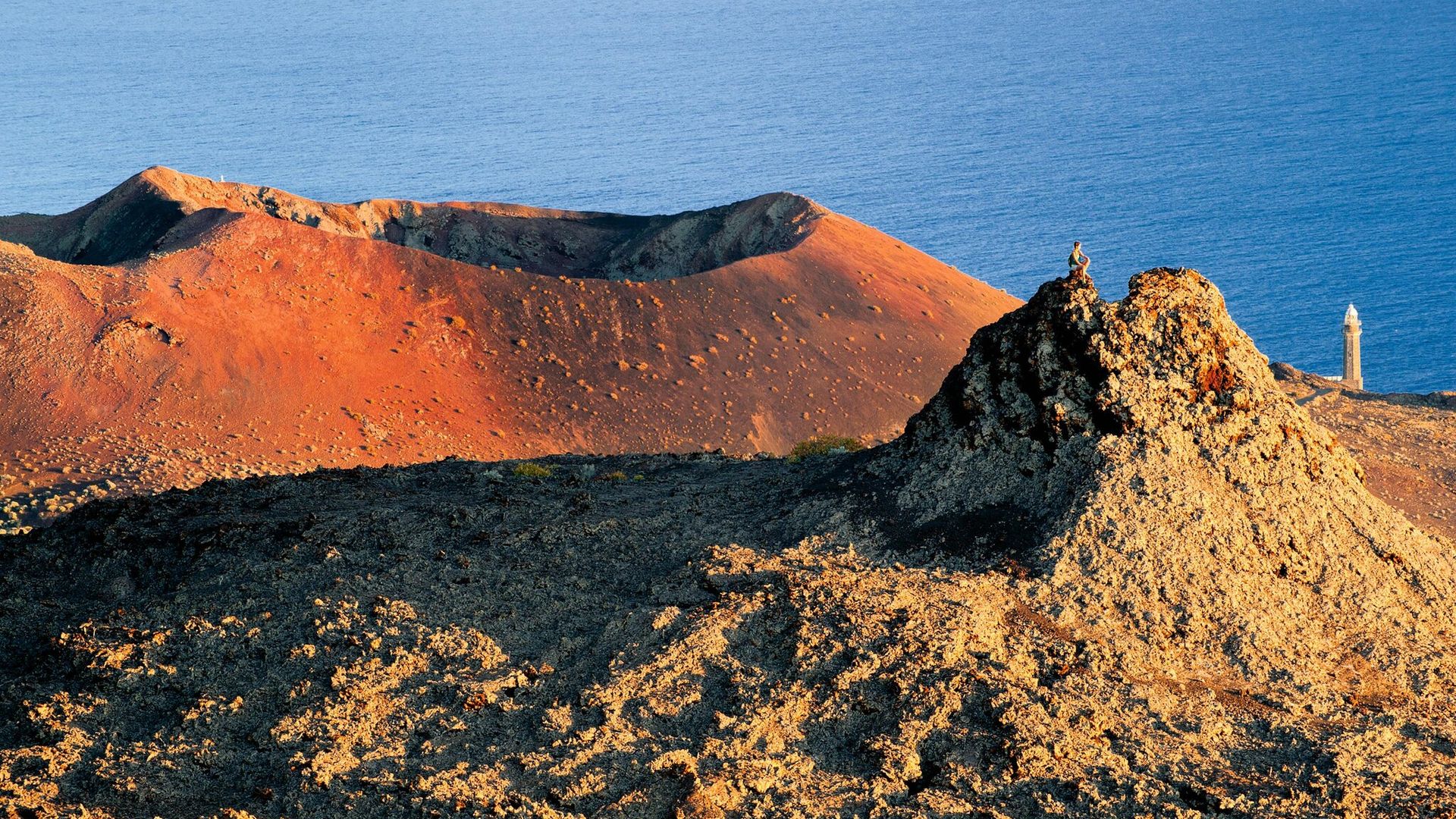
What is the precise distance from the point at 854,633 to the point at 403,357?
1083 inches

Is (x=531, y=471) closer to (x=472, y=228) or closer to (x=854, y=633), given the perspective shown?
(x=854, y=633)

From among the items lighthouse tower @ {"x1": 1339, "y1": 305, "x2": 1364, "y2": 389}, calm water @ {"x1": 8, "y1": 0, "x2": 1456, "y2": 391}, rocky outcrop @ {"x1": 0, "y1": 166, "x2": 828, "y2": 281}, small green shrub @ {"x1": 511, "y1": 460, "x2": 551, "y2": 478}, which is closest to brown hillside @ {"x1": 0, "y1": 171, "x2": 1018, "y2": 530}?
rocky outcrop @ {"x1": 0, "y1": 166, "x2": 828, "y2": 281}

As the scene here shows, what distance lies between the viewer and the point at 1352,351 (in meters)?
41.4

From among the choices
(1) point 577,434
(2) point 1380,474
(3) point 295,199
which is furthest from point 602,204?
(2) point 1380,474

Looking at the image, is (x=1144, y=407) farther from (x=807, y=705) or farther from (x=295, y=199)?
(x=295, y=199)

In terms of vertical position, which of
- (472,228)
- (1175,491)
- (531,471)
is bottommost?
(531,471)

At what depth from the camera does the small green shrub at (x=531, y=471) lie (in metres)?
21.7

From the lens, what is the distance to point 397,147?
156m

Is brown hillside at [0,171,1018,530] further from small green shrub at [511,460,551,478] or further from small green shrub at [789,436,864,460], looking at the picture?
small green shrub at [511,460,551,478]

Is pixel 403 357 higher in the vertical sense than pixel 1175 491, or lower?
higher

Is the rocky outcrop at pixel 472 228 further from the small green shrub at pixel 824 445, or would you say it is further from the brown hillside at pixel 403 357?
the small green shrub at pixel 824 445

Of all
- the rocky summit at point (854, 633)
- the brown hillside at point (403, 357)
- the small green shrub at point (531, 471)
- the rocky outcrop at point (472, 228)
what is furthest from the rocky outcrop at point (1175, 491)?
the rocky outcrop at point (472, 228)

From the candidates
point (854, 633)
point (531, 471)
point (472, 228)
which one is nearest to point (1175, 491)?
point (854, 633)

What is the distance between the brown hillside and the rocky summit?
16.8 meters
